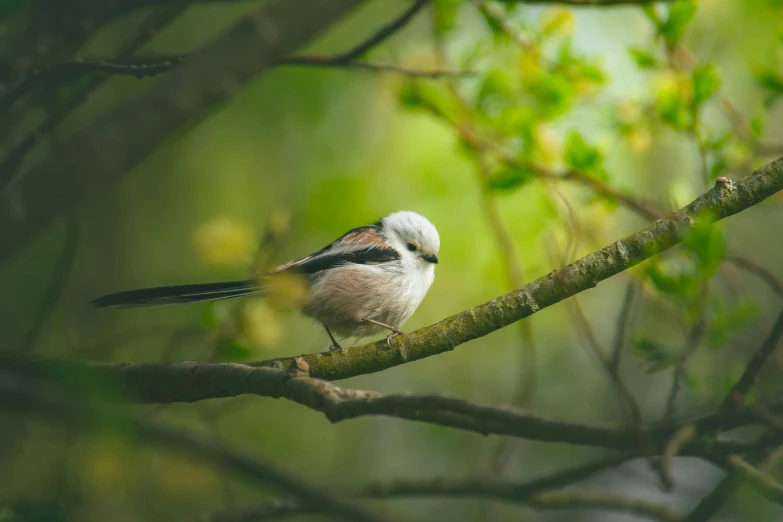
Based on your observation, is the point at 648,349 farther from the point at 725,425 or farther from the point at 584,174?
the point at 584,174

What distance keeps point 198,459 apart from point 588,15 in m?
6.69

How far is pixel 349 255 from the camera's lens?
5047 millimetres

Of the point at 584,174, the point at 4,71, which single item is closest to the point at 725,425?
the point at 584,174

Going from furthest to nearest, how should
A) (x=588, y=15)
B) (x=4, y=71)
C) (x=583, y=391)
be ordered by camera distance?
(x=583, y=391), (x=588, y=15), (x=4, y=71)

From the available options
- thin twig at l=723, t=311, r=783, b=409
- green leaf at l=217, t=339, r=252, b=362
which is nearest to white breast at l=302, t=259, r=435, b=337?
green leaf at l=217, t=339, r=252, b=362

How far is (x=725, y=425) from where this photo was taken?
8.26 feet

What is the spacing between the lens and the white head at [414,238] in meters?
5.20

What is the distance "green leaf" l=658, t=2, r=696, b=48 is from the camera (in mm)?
4031

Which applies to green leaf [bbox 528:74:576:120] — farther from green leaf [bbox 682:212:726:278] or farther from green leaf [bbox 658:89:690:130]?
green leaf [bbox 682:212:726:278]

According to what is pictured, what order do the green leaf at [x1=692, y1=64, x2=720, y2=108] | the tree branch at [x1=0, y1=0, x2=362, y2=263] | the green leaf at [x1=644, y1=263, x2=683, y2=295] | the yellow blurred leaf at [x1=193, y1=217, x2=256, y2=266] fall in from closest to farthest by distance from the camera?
the tree branch at [x1=0, y1=0, x2=362, y2=263]
the green leaf at [x1=644, y1=263, x2=683, y2=295]
the green leaf at [x1=692, y1=64, x2=720, y2=108]
the yellow blurred leaf at [x1=193, y1=217, x2=256, y2=266]

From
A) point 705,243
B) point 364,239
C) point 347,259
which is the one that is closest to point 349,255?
point 347,259

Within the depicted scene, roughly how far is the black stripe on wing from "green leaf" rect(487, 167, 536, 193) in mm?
956

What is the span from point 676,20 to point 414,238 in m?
2.24

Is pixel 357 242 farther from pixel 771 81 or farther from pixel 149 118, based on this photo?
pixel 771 81
